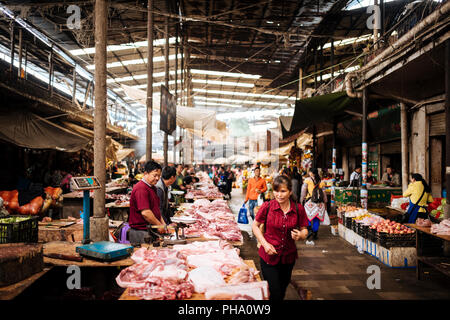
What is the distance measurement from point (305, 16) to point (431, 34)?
6.00m

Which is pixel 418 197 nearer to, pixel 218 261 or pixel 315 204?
pixel 315 204

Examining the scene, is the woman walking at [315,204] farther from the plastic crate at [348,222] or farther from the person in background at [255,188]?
the person in background at [255,188]

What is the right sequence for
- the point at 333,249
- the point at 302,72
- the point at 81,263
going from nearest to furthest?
the point at 81,263 → the point at 333,249 → the point at 302,72

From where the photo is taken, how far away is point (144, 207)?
4.02 metres

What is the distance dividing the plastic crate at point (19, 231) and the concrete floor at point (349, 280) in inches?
119

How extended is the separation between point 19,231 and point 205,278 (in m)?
2.36

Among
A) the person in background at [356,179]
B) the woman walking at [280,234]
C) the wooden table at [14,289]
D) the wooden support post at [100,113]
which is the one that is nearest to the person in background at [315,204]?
the person in background at [356,179]

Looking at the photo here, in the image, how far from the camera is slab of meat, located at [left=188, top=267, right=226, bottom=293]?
2434mm

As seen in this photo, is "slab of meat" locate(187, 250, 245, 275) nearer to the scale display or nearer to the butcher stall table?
the scale display

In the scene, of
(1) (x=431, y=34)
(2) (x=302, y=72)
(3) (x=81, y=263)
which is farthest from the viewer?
(2) (x=302, y=72)
